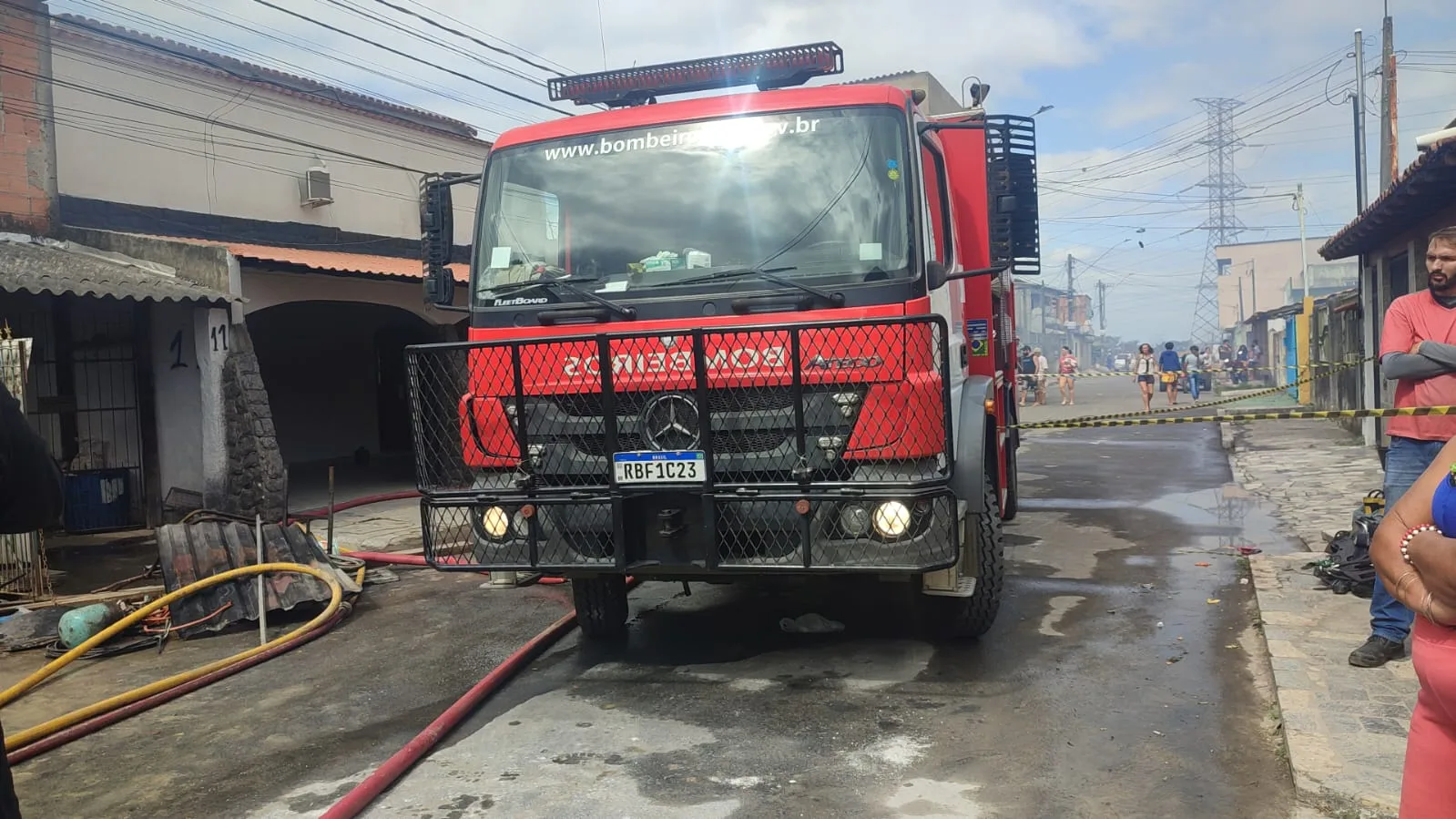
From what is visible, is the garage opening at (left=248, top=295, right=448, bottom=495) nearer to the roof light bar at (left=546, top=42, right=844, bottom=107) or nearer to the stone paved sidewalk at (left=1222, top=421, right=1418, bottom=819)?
the roof light bar at (left=546, top=42, right=844, bottom=107)

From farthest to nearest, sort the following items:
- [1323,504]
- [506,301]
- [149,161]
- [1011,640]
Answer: [149,161], [1323,504], [1011,640], [506,301]

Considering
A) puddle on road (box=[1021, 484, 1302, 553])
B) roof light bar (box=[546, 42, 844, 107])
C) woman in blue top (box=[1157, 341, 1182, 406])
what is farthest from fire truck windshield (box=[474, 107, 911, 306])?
woman in blue top (box=[1157, 341, 1182, 406])

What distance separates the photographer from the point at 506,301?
503 centimetres

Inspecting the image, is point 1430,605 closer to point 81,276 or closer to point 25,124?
point 81,276

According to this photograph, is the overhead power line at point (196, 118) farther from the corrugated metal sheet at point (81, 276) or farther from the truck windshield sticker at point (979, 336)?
the truck windshield sticker at point (979, 336)

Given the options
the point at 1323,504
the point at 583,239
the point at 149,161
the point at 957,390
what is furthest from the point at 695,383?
the point at 149,161

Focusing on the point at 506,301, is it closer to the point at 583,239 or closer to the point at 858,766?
the point at 583,239

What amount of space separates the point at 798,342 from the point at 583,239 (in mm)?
1405

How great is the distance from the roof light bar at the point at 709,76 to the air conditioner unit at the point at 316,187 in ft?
36.6

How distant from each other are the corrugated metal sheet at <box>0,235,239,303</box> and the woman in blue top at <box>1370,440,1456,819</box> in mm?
9375

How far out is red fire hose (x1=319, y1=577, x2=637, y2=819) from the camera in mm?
3673

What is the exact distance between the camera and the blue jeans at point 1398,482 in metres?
4.46

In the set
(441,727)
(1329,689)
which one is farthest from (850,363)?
(1329,689)

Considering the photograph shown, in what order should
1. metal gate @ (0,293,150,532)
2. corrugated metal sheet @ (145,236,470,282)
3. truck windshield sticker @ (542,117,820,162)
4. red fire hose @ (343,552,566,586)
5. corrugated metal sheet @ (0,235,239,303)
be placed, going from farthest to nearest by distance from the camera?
corrugated metal sheet @ (145,236,470,282) → metal gate @ (0,293,150,532) → corrugated metal sheet @ (0,235,239,303) → red fire hose @ (343,552,566,586) → truck windshield sticker @ (542,117,820,162)
